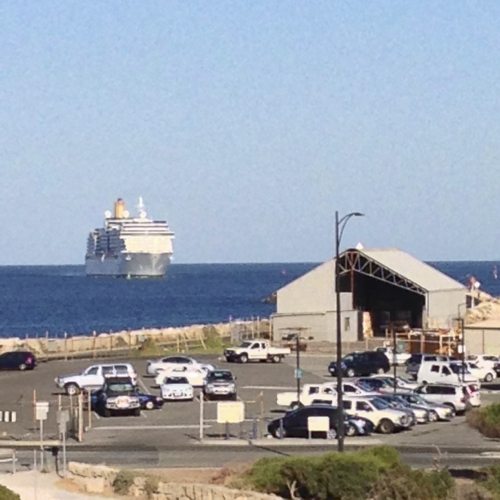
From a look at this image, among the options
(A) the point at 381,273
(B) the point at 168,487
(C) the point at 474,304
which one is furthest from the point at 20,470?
(C) the point at 474,304

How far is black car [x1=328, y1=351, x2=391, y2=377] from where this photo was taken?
6272cm

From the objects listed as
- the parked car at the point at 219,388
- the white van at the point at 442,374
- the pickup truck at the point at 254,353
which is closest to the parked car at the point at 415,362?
the white van at the point at 442,374

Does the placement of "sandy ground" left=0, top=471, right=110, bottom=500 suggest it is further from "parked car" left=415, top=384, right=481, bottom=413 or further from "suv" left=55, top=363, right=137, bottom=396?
"suv" left=55, top=363, right=137, bottom=396

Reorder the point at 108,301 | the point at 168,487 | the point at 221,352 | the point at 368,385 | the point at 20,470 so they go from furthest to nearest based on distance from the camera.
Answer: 1. the point at 108,301
2. the point at 221,352
3. the point at 368,385
4. the point at 20,470
5. the point at 168,487

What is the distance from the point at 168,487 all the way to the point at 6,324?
117 meters

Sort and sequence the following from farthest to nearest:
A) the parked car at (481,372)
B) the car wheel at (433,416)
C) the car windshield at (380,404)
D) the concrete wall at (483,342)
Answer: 1. the concrete wall at (483,342)
2. the parked car at (481,372)
3. the car wheel at (433,416)
4. the car windshield at (380,404)

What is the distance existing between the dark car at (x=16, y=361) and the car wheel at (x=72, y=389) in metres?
11.2

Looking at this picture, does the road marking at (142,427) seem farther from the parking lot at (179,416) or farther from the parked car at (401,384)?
the parked car at (401,384)

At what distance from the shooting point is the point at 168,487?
28.8m

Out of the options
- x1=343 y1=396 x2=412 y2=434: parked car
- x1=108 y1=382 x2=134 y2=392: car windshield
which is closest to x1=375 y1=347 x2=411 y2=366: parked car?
x1=108 y1=382 x2=134 y2=392: car windshield

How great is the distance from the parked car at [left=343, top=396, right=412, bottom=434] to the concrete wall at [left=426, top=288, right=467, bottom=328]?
3551 centimetres

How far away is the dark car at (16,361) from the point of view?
6575cm

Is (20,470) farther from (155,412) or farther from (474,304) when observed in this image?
(474,304)

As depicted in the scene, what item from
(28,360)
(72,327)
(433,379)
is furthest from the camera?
(72,327)
